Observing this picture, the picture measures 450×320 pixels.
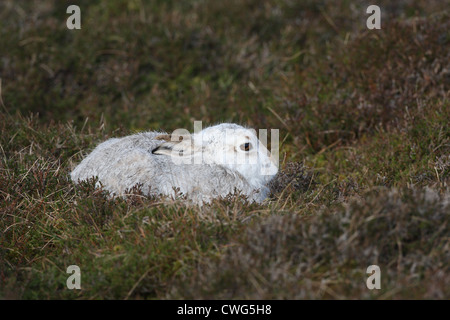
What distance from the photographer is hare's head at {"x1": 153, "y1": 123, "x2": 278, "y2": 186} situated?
17.9 ft

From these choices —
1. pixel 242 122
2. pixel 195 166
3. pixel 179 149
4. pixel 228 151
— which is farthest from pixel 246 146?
pixel 242 122

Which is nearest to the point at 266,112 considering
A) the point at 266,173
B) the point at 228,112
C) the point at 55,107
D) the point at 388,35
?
the point at 228,112

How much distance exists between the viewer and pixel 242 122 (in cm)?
794

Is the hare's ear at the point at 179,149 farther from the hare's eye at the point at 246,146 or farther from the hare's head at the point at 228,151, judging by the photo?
the hare's eye at the point at 246,146

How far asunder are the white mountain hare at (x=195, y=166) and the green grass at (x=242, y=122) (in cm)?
27

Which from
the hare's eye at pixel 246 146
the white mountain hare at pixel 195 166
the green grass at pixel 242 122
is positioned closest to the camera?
the green grass at pixel 242 122

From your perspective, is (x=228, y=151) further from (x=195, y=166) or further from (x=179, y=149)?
(x=179, y=149)

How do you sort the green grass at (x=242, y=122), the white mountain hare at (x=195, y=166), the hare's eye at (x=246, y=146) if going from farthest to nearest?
the hare's eye at (x=246, y=146), the white mountain hare at (x=195, y=166), the green grass at (x=242, y=122)

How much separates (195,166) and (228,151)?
0.35 m

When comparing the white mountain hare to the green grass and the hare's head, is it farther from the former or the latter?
the green grass

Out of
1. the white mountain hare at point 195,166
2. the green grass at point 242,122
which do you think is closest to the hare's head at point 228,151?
the white mountain hare at point 195,166

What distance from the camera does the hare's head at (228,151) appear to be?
17.9ft

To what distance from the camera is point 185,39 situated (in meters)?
9.22

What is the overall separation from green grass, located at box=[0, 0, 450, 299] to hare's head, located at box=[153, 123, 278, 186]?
1.07 ft
